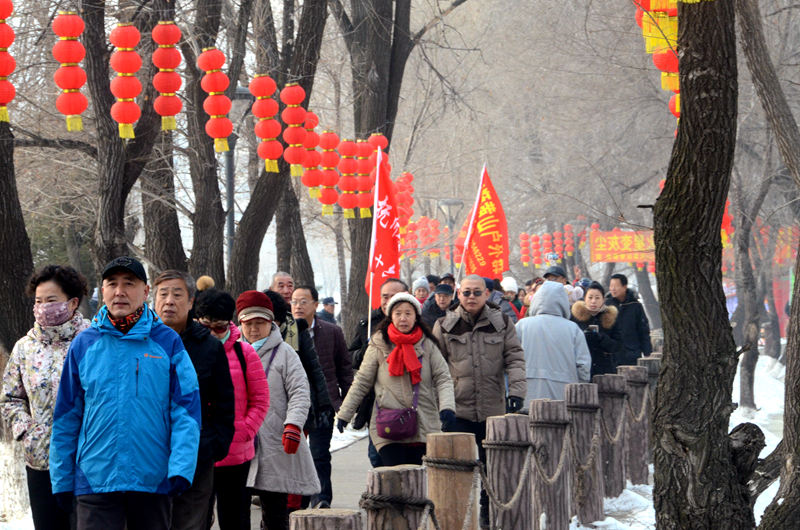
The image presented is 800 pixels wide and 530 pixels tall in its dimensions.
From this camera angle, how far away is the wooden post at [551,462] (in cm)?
775

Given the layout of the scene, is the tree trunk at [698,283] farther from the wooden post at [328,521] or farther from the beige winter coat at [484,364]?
the wooden post at [328,521]

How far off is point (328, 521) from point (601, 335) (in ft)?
26.4

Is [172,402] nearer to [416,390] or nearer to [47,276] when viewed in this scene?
[47,276]

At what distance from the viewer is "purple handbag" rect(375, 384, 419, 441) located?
25.2ft

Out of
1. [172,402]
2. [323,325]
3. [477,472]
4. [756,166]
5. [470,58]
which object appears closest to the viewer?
[172,402]

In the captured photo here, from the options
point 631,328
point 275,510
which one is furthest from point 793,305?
point 631,328

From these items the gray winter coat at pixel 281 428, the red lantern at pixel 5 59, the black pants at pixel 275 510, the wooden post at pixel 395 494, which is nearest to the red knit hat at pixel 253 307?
the gray winter coat at pixel 281 428

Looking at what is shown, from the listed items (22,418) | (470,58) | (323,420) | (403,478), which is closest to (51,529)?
(22,418)

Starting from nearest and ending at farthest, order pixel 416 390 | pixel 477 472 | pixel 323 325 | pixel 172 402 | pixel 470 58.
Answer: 1. pixel 172 402
2. pixel 477 472
3. pixel 416 390
4. pixel 323 325
5. pixel 470 58

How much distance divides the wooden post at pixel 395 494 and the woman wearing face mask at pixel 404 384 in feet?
8.88

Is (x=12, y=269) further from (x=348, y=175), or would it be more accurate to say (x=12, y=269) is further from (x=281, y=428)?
(x=348, y=175)

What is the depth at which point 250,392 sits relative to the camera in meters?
6.24

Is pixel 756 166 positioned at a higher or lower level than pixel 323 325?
higher

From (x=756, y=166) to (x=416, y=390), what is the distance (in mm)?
21197
